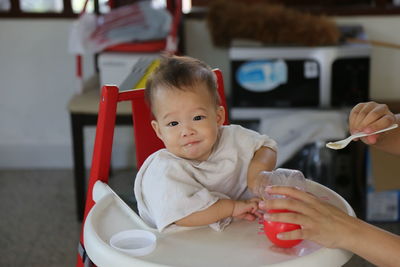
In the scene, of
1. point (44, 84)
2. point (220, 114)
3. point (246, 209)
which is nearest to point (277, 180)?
point (246, 209)

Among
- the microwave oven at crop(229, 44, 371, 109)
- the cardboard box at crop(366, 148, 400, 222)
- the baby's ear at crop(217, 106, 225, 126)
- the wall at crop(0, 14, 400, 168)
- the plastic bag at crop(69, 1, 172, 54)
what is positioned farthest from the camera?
the wall at crop(0, 14, 400, 168)

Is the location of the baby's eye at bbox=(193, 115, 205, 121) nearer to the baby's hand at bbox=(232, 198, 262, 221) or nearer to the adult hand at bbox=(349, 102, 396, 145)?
the baby's hand at bbox=(232, 198, 262, 221)

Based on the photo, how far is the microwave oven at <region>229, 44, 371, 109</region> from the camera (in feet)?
7.70

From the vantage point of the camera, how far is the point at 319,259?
100 centimetres

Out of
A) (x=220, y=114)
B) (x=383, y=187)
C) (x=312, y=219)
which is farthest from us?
(x=383, y=187)

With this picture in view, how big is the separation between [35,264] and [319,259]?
1417 mm

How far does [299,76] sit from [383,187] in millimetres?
517

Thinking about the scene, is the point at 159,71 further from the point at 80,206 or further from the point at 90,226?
the point at 80,206

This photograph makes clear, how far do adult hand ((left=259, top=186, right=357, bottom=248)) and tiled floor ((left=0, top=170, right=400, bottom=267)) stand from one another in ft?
3.73

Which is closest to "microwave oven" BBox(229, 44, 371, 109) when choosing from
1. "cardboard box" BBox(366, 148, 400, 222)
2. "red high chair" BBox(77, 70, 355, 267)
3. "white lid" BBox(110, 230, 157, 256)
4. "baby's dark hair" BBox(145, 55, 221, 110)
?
→ "cardboard box" BBox(366, 148, 400, 222)

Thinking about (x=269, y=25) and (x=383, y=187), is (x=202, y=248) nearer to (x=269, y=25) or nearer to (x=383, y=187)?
(x=383, y=187)

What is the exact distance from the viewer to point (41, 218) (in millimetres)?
2525

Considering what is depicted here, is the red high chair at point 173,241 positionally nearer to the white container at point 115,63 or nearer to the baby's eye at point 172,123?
the baby's eye at point 172,123

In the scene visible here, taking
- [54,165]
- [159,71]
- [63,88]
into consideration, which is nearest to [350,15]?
[63,88]
